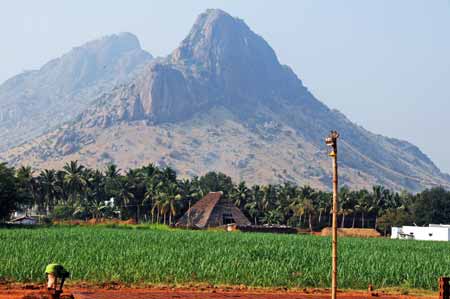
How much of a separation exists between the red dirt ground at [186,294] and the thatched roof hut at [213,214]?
68.7m

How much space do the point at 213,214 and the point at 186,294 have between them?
71.3 metres

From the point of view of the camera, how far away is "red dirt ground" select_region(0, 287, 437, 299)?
70.0ft

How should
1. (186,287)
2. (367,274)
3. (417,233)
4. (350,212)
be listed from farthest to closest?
(350,212) → (417,233) → (367,274) → (186,287)

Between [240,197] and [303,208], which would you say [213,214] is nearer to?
[303,208]

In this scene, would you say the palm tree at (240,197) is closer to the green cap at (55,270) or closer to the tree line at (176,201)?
the tree line at (176,201)

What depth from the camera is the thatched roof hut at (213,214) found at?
93.7 metres

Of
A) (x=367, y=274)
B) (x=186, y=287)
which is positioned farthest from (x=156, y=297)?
(x=367, y=274)

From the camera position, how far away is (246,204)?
112 metres

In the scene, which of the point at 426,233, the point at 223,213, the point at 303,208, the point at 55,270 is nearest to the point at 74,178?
the point at 223,213

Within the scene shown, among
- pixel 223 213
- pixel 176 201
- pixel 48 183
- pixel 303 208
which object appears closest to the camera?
pixel 223 213

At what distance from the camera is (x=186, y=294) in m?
22.6

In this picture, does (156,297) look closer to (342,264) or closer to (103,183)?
(342,264)

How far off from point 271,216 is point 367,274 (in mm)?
82741

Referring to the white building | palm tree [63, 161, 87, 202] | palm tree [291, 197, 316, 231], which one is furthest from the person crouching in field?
palm tree [291, 197, 316, 231]
